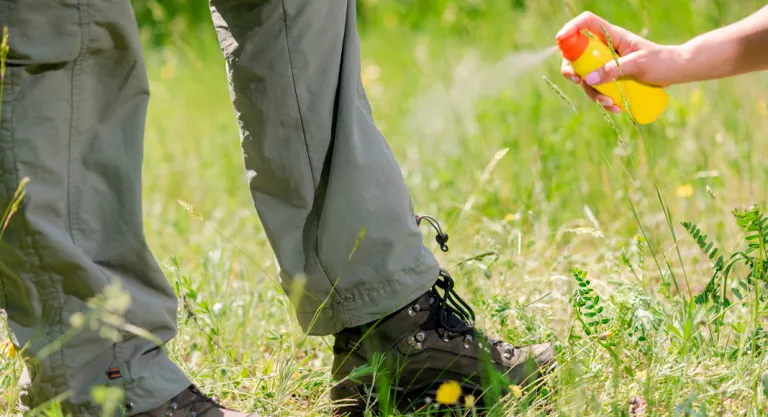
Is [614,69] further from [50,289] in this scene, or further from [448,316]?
[50,289]

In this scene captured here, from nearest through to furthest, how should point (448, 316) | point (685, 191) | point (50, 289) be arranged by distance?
point (50, 289)
point (448, 316)
point (685, 191)

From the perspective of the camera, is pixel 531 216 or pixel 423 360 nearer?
pixel 423 360

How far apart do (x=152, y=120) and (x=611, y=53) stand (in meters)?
2.99

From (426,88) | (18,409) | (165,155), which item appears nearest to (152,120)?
(165,155)

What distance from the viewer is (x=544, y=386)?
1.56 metres

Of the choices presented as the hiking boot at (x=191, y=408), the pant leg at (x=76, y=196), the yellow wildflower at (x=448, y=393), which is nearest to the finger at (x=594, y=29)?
the yellow wildflower at (x=448, y=393)

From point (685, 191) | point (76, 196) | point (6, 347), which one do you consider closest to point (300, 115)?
point (76, 196)

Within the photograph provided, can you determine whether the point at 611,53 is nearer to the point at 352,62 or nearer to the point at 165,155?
the point at 352,62

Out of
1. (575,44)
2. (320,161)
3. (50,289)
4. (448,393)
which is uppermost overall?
(575,44)

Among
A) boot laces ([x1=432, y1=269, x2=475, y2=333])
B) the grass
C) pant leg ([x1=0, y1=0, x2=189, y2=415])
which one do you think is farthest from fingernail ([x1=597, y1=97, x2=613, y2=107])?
pant leg ([x1=0, y1=0, x2=189, y2=415])

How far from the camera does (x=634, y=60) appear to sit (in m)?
1.69

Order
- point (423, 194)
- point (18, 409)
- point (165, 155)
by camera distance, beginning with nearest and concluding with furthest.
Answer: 1. point (18, 409)
2. point (423, 194)
3. point (165, 155)

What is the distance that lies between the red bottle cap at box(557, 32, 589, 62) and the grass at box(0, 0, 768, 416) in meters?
0.21

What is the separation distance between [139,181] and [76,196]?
4.3 inches
